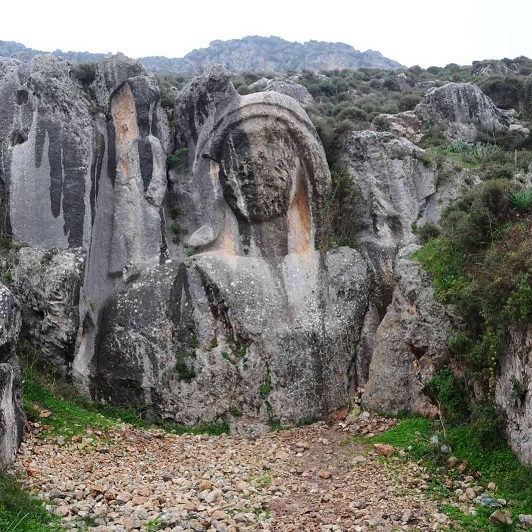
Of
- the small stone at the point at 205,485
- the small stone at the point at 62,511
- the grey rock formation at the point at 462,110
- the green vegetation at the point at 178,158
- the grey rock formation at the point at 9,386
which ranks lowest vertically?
the small stone at the point at 205,485

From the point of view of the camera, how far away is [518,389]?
865 cm

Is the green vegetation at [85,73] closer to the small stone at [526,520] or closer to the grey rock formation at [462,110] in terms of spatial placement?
the grey rock formation at [462,110]

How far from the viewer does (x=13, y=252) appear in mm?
12227

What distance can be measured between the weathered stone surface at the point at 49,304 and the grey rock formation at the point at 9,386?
1791 mm

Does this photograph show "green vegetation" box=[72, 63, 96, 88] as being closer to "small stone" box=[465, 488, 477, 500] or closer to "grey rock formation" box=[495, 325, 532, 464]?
"grey rock formation" box=[495, 325, 532, 464]

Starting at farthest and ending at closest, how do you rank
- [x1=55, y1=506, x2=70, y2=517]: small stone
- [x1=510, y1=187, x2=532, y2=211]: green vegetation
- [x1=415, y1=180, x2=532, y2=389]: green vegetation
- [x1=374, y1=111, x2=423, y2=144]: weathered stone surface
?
[x1=374, y1=111, x2=423, y2=144]: weathered stone surface, [x1=510, y1=187, x2=532, y2=211]: green vegetation, [x1=415, y1=180, x2=532, y2=389]: green vegetation, [x1=55, y1=506, x2=70, y2=517]: small stone

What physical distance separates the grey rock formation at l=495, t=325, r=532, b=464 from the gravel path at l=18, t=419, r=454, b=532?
143cm

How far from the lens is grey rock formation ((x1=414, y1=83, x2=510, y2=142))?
2061cm

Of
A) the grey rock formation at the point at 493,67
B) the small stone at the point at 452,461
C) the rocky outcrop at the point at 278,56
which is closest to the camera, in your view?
the small stone at the point at 452,461

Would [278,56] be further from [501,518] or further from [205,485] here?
[501,518]

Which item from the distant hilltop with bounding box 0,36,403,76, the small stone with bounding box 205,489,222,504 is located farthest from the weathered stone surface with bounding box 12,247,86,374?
the distant hilltop with bounding box 0,36,403,76

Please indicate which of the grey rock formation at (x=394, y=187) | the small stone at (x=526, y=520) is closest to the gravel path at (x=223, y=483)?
the small stone at (x=526, y=520)

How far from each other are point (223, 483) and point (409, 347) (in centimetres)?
465

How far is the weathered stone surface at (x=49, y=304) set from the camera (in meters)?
11.8
